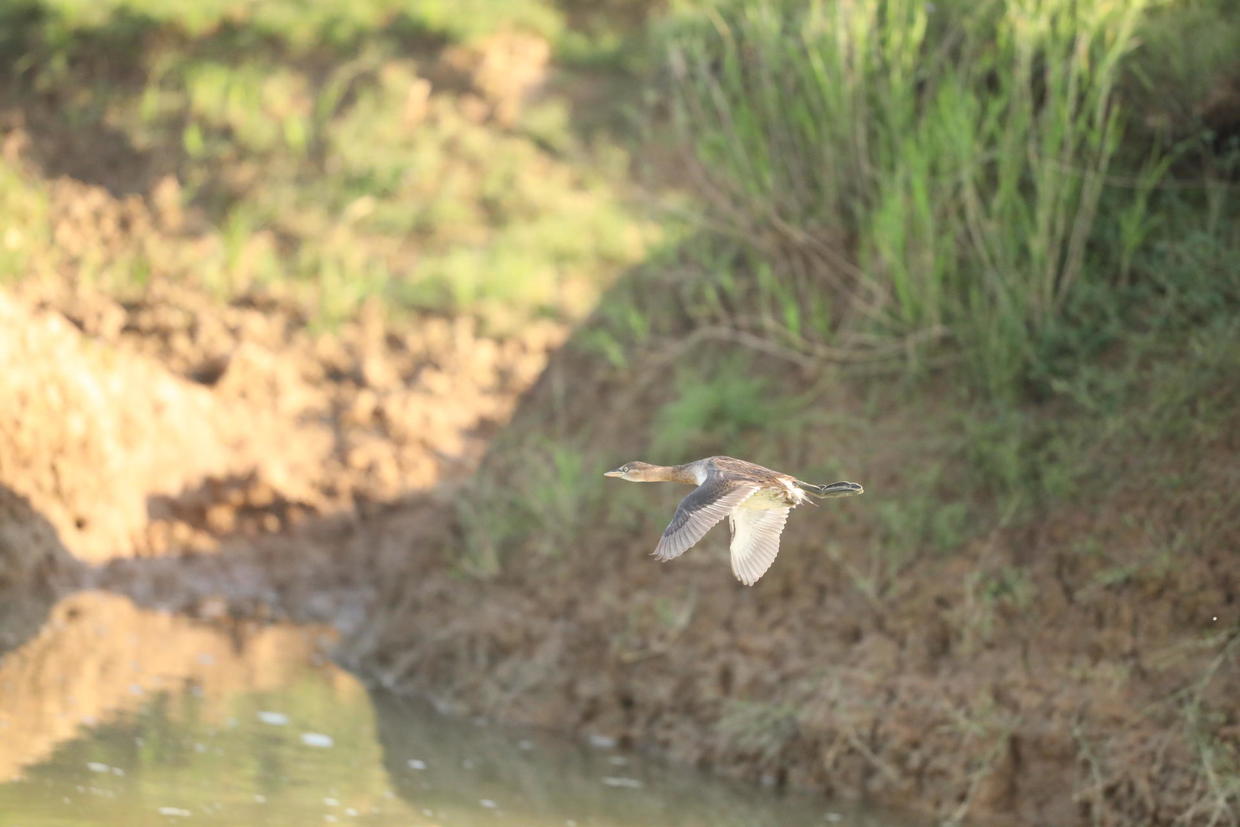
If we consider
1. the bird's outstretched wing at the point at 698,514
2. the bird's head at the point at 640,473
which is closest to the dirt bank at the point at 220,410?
the bird's head at the point at 640,473

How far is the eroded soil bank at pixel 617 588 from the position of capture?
4.95 m

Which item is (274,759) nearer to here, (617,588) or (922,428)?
(617,588)

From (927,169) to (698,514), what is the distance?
3077 millimetres

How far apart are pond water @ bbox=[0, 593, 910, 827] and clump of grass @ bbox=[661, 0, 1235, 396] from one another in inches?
78.4

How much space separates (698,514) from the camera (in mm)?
3322

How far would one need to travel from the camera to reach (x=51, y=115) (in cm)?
1124

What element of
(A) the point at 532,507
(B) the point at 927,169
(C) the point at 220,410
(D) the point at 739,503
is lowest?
(A) the point at 532,507

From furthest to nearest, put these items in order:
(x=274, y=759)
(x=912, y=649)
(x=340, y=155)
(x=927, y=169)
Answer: (x=340, y=155)
(x=927, y=169)
(x=912, y=649)
(x=274, y=759)

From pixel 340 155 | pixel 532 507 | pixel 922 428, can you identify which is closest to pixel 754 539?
pixel 922 428

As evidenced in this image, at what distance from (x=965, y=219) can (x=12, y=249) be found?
5819mm

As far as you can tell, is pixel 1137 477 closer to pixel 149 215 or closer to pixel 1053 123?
pixel 1053 123

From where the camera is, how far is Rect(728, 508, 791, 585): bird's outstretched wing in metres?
3.83

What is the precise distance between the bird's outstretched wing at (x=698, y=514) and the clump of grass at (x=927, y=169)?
252cm

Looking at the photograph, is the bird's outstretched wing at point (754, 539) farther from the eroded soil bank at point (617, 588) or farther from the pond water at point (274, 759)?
the eroded soil bank at point (617, 588)
